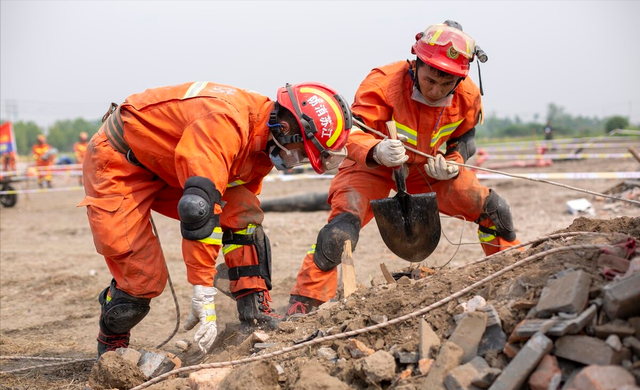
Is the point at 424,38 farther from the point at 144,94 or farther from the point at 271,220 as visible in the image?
the point at 271,220

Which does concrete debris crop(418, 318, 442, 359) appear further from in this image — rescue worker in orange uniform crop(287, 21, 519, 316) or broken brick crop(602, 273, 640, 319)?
rescue worker in orange uniform crop(287, 21, 519, 316)

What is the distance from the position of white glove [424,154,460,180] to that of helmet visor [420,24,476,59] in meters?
0.75

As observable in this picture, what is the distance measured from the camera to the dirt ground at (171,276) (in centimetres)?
321

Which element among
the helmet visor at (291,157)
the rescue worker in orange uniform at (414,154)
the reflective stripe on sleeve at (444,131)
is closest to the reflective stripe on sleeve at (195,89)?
the helmet visor at (291,157)

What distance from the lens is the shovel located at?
163 inches

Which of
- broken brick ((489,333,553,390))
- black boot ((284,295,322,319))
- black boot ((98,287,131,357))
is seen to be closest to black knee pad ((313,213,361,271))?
A: black boot ((284,295,322,319))

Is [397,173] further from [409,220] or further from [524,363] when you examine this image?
[524,363]

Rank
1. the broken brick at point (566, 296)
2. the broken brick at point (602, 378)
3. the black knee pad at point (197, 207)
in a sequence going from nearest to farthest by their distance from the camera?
the broken brick at point (602, 378), the broken brick at point (566, 296), the black knee pad at point (197, 207)

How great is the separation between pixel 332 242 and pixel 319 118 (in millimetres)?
930

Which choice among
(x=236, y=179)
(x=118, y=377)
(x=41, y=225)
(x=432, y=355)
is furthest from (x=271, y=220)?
(x=432, y=355)

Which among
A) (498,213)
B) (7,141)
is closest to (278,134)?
(498,213)

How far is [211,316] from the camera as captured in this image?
335 cm

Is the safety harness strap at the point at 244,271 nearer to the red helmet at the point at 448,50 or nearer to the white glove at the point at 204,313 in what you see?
the white glove at the point at 204,313

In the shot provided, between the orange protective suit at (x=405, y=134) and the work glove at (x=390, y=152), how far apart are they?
183 mm
